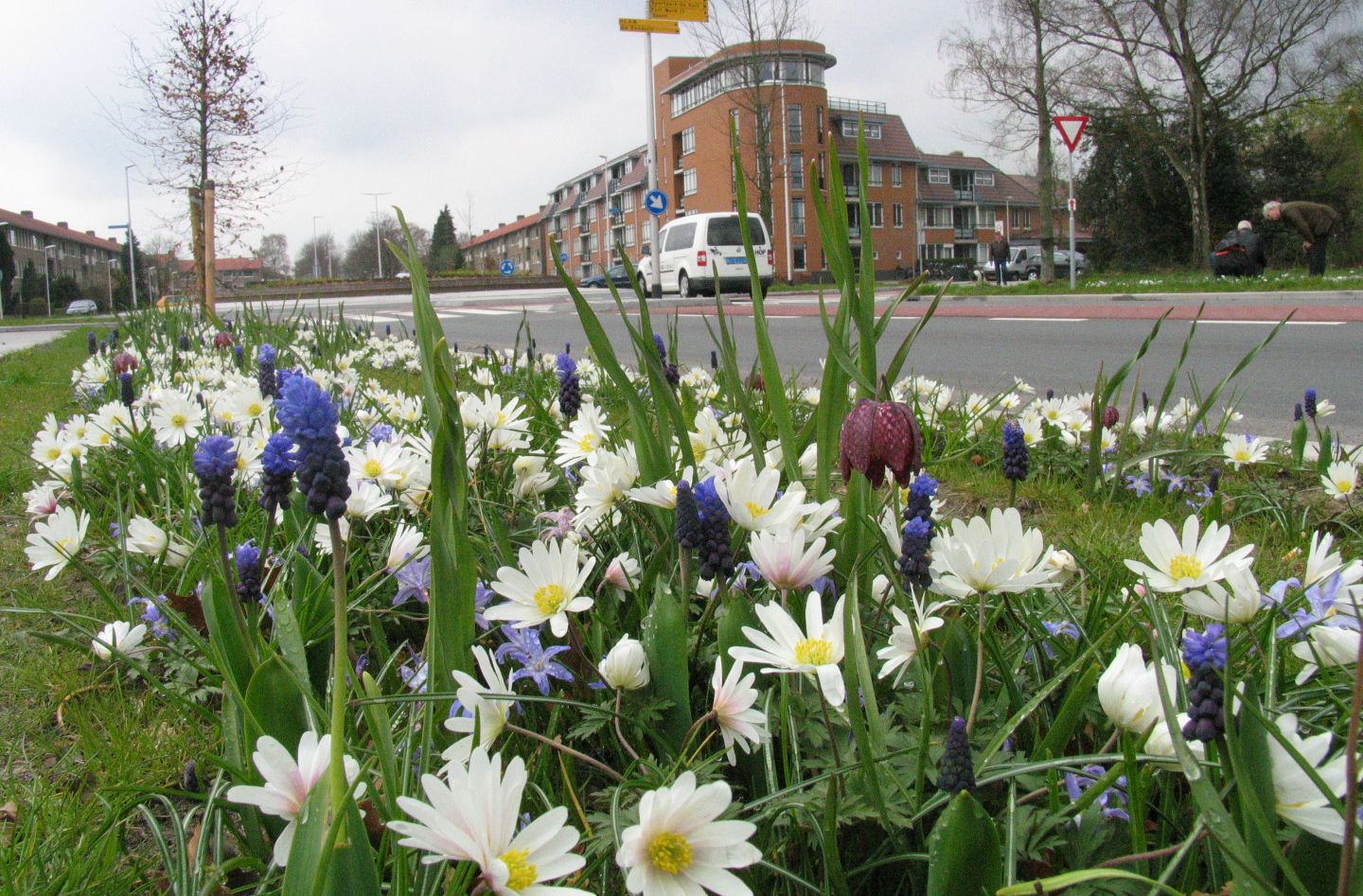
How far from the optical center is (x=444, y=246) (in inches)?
3585

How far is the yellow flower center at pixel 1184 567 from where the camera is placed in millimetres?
1059

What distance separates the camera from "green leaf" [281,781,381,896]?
27.1 inches

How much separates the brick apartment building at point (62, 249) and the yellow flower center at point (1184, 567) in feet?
235

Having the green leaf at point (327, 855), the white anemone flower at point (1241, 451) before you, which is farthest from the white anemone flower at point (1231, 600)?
the white anemone flower at point (1241, 451)

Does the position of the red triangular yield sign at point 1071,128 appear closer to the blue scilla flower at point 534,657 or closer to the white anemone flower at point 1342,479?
the white anemone flower at point 1342,479

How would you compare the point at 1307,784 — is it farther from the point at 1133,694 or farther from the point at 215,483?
the point at 215,483

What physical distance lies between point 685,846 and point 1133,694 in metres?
0.45

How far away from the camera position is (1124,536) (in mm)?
2062

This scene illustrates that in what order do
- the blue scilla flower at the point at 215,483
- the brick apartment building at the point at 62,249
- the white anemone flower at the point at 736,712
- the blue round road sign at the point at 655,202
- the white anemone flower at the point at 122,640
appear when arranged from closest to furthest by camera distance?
the white anemone flower at the point at 736,712
the blue scilla flower at the point at 215,483
the white anemone flower at the point at 122,640
the blue round road sign at the point at 655,202
the brick apartment building at the point at 62,249

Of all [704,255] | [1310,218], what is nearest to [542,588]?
[1310,218]

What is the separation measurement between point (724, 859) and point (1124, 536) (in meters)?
1.61

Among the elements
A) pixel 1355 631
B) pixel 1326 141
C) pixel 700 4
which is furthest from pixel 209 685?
pixel 1326 141

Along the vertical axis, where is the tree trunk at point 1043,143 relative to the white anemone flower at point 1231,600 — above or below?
above

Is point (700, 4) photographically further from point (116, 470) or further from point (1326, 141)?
point (1326, 141)
